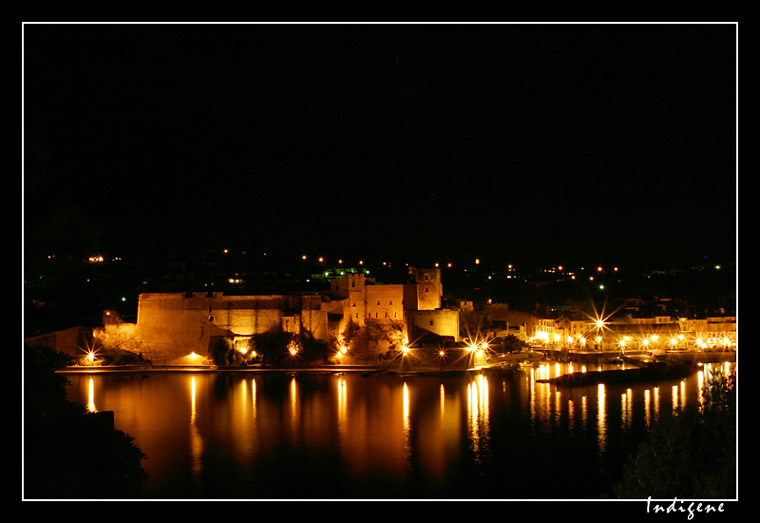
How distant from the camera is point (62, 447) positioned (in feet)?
13.5

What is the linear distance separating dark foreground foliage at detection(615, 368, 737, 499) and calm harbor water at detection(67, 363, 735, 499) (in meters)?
0.22

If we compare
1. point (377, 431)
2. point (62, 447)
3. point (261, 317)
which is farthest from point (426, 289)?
point (62, 447)

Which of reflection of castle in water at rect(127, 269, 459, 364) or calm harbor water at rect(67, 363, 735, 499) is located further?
reflection of castle in water at rect(127, 269, 459, 364)

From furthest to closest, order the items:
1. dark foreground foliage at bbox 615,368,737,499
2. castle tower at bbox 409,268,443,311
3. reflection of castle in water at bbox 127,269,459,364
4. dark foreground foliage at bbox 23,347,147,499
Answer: castle tower at bbox 409,268,443,311, reflection of castle in water at bbox 127,269,459,364, dark foreground foliage at bbox 615,368,737,499, dark foreground foliage at bbox 23,347,147,499

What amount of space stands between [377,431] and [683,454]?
287 inches

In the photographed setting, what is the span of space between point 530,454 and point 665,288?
2513 cm

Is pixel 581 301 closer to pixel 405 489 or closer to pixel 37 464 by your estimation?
pixel 405 489

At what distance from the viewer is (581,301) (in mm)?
27844

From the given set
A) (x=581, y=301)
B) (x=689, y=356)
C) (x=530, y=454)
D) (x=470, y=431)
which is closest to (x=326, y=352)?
(x=470, y=431)

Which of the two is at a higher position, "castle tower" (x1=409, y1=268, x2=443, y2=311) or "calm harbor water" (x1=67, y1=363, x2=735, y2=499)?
"castle tower" (x1=409, y1=268, x2=443, y2=311)

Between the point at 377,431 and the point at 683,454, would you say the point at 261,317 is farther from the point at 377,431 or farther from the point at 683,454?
the point at 683,454

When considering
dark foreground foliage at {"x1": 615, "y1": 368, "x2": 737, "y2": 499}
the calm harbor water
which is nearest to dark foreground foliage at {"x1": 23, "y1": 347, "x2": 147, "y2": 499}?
dark foreground foliage at {"x1": 615, "y1": 368, "x2": 737, "y2": 499}

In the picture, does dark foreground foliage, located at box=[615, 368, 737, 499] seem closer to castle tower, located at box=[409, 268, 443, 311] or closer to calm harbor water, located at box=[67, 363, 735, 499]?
calm harbor water, located at box=[67, 363, 735, 499]

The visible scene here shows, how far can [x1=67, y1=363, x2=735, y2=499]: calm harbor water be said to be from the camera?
834 cm
